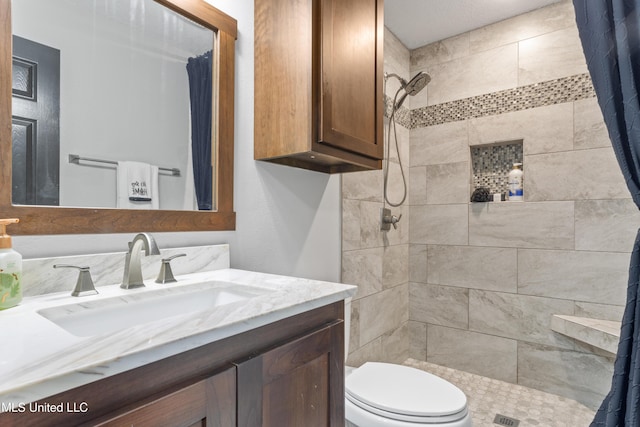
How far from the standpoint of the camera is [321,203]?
1.78 meters

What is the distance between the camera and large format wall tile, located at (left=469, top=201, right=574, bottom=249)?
213 cm

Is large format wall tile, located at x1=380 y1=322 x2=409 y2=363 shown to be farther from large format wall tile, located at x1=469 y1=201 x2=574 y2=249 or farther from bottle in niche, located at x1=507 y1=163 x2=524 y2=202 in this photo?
bottle in niche, located at x1=507 y1=163 x2=524 y2=202

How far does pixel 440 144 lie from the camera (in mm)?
2598

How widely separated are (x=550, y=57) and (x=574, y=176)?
78 cm

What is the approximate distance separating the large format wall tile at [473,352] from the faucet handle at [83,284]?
7.74ft

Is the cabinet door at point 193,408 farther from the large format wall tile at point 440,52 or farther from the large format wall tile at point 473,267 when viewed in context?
the large format wall tile at point 440,52

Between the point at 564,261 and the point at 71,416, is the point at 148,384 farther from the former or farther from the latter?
the point at 564,261

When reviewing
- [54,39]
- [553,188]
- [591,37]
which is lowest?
Answer: [553,188]

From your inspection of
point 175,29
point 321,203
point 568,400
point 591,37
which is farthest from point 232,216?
point 568,400

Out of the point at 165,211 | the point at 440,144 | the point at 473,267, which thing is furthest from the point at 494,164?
the point at 165,211

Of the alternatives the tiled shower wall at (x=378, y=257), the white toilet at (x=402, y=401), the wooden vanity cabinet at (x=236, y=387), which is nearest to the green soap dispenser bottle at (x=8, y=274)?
the wooden vanity cabinet at (x=236, y=387)

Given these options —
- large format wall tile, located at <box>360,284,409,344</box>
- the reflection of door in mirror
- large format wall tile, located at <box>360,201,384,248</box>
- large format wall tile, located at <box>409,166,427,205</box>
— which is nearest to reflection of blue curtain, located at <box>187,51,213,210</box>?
the reflection of door in mirror

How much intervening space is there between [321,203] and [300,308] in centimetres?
102

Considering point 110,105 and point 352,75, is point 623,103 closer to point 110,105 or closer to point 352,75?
point 352,75
